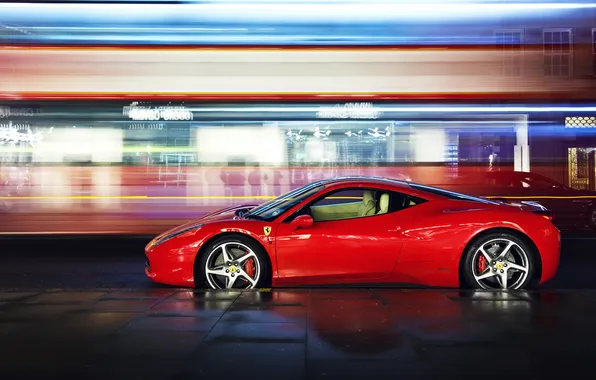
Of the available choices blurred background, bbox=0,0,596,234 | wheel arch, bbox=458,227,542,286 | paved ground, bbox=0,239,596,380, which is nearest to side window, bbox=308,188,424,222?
wheel arch, bbox=458,227,542,286

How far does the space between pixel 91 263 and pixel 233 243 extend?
3.53 meters

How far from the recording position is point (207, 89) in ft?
31.7

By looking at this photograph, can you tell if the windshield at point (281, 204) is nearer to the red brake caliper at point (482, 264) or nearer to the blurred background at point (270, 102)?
the red brake caliper at point (482, 264)

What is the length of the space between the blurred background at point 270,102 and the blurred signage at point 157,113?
0.02m

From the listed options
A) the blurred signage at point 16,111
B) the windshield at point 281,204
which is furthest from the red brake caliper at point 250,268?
the blurred signage at point 16,111

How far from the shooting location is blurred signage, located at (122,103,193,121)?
32.1ft

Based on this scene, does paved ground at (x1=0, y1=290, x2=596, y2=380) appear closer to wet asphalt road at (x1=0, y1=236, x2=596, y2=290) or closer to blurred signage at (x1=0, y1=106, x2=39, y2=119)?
wet asphalt road at (x1=0, y1=236, x2=596, y2=290)

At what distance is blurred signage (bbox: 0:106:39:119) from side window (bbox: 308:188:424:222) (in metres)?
5.45

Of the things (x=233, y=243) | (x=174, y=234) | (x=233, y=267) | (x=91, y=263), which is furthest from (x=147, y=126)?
(x=233, y=267)

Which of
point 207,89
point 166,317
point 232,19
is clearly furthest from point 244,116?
point 166,317

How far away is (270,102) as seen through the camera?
9648 mm

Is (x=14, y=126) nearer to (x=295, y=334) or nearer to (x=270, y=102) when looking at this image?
(x=270, y=102)

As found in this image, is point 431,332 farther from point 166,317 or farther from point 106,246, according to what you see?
point 106,246

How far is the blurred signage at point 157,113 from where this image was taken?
9789 mm
